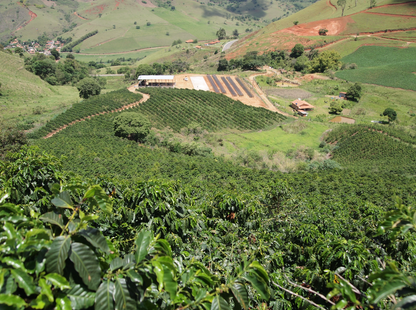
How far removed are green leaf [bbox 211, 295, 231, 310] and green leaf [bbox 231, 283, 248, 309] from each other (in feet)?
0.46

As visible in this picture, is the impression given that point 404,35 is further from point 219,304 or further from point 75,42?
point 75,42

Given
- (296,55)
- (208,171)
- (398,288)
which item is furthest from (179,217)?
(296,55)

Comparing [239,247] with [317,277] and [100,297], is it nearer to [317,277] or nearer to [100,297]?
[317,277]

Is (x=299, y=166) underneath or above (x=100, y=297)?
underneath

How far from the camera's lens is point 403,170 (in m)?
25.4

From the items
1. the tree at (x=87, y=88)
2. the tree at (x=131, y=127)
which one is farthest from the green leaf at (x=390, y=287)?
the tree at (x=87, y=88)

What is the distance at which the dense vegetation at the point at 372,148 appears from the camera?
28361mm

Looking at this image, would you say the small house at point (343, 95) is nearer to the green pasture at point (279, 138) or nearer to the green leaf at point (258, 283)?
the green pasture at point (279, 138)

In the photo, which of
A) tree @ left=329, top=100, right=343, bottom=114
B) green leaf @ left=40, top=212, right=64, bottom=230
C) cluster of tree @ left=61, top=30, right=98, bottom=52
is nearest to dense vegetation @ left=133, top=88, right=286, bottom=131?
tree @ left=329, top=100, right=343, bottom=114

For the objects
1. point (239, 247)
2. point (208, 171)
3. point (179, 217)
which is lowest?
point (208, 171)

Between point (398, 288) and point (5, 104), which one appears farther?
point (5, 104)

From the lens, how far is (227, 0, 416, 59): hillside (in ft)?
286

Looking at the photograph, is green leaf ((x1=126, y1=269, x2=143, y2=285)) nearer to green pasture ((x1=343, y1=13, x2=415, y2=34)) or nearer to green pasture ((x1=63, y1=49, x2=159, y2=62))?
green pasture ((x1=343, y1=13, x2=415, y2=34))

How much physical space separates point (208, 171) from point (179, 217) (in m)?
16.3
